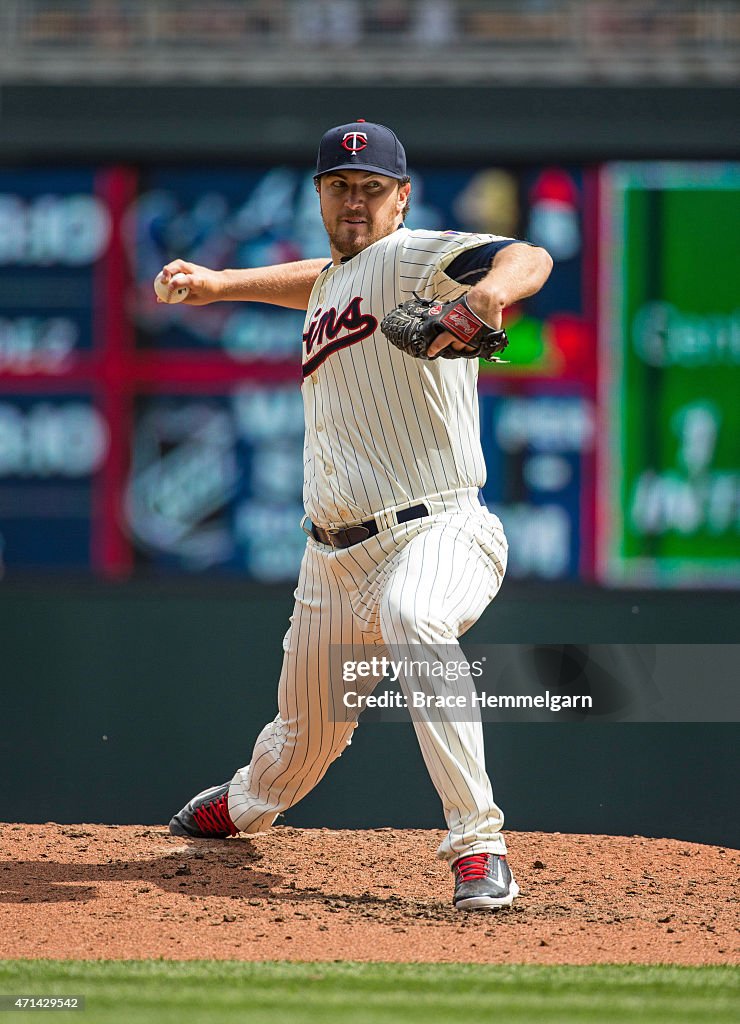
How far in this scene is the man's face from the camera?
11.9 feet

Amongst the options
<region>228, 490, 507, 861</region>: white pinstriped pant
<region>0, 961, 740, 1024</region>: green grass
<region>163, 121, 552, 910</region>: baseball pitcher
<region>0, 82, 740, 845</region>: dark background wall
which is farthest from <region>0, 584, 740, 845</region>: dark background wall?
<region>0, 961, 740, 1024</region>: green grass

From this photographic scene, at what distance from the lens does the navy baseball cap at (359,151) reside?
3.57m

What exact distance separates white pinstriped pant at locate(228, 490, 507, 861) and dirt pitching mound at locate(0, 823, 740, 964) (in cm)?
22

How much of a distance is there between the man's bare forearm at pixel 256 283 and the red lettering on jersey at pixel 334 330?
0.91 feet

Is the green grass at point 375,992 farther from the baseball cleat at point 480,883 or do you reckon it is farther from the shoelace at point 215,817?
the shoelace at point 215,817

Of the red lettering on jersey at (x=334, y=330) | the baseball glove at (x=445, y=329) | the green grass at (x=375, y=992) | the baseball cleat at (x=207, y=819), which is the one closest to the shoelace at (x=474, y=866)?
the green grass at (x=375, y=992)

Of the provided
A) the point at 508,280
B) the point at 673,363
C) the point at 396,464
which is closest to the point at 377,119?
the point at 673,363

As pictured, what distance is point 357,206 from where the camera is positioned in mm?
3660

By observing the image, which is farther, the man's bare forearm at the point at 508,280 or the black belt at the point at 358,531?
the black belt at the point at 358,531

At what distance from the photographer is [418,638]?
330 centimetres

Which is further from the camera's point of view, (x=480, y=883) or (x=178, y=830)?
(x=178, y=830)

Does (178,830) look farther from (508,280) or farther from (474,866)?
(508,280)

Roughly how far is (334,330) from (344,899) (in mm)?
1432

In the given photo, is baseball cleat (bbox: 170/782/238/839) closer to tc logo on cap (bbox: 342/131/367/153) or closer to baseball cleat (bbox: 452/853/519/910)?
baseball cleat (bbox: 452/853/519/910)
